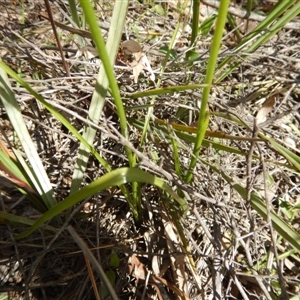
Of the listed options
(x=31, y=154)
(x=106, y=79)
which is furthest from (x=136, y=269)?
(x=106, y=79)

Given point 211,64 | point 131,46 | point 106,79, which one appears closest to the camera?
point 211,64

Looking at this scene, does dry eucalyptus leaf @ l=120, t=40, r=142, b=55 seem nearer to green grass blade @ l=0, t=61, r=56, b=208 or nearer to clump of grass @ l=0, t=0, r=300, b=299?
clump of grass @ l=0, t=0, r=300, b=299

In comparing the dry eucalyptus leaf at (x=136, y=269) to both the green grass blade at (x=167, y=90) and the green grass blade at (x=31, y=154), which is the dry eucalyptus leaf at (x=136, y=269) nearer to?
the green grass blade at (x=31, y=154)

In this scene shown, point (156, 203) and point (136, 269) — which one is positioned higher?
point (156, 203)

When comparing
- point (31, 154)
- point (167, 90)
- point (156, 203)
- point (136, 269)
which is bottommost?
point (136, 269)

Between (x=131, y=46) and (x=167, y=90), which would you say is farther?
(x=131, y=46)

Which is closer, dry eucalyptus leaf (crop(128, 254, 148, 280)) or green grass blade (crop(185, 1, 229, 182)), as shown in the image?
green grass blade (crop(185, 1, 229, 182))

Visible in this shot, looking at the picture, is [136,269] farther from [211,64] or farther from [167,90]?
[211,64]

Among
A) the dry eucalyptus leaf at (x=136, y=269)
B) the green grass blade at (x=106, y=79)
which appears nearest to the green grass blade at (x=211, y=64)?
the green grass blade at (x=106, y=79)

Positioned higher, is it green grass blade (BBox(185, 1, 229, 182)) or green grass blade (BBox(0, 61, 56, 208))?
green grass blade (BBox(185, 1, 229, 182))

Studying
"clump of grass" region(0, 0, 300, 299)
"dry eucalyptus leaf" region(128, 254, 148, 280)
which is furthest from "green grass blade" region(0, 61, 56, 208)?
"dry eucalyptus leaf" region(128, 254, 148, 280)

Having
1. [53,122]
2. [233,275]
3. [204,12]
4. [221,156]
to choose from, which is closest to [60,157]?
[53,122]

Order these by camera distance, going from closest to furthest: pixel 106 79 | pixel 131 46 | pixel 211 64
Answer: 1. pixel 211 64
2. pixel 106 79
3. pixel 131 46
